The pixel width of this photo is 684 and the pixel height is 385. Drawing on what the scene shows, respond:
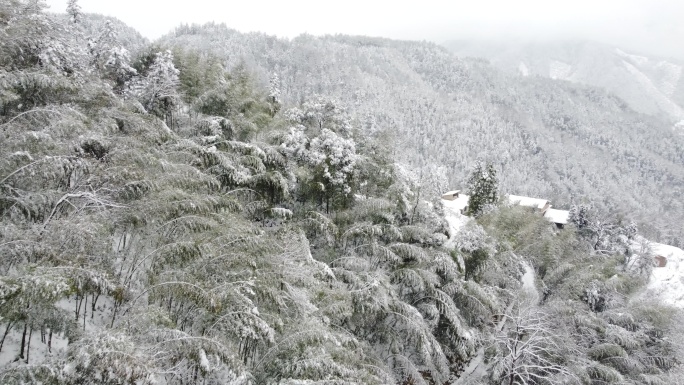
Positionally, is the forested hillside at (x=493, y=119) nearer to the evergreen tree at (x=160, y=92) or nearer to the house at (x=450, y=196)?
the house at (x=450, y=196)

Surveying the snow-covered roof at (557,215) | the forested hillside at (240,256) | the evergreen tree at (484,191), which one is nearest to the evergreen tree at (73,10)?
the forested hillside at (240,256)

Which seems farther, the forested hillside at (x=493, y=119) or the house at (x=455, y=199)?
the forested hillside at (x=493, y=119)

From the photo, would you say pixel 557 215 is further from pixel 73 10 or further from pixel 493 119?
pixel 493 119

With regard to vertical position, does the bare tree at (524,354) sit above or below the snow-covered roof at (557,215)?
above

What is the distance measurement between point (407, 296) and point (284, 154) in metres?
5.06

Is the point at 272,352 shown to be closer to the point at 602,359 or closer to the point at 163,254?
the point at 163,254

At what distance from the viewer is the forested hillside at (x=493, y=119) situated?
80.0 meters

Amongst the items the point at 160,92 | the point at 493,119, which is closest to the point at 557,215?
the point at 160,92

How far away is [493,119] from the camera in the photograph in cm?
10669

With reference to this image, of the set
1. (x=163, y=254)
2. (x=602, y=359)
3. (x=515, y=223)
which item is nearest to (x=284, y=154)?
(x=163, y=254)

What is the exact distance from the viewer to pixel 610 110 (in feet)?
448

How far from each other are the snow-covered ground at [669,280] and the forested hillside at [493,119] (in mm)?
19425

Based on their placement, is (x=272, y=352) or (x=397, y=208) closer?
(x=272, y=352)

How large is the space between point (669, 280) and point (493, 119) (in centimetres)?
8290
